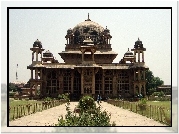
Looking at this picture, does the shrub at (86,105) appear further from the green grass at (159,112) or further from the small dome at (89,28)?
the small dome at (89,28)

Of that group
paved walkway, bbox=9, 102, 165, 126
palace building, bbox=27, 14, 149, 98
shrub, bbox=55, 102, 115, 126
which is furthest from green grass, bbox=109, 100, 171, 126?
palace building, bbox=27, 14, 149, 98

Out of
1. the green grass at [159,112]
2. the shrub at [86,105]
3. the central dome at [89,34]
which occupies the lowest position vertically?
the green grass at [159,112]

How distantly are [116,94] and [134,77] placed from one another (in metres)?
1.95

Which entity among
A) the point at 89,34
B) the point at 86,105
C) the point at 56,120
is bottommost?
the point at 56,120

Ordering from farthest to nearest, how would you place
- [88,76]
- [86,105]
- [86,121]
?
[88,76]
[86,105]
[86,121]

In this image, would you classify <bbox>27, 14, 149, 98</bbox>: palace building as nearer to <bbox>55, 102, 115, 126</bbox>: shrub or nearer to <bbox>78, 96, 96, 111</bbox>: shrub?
<bbox>78, 96, 96, 111</bbox>: shrub

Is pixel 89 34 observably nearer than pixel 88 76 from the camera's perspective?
No

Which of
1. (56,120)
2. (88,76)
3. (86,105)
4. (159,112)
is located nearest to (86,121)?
(56,120)

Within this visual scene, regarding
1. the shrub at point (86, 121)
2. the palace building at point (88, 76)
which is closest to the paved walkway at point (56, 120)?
the shrub at point (86, 121)

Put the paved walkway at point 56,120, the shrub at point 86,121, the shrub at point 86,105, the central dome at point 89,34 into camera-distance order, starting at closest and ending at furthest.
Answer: the shrub at point 86,121 → the paved walkway at point 56,120 → the shrub at point 86,105 → the central dome at point 89,34

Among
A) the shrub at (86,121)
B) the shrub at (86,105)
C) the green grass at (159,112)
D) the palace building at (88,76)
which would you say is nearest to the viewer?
the shrub at (86,121)

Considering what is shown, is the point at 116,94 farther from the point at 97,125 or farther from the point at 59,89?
the point at 97,125

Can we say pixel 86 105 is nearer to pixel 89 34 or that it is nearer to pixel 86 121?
pixel 86 121

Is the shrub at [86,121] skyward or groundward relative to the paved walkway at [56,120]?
skyward
